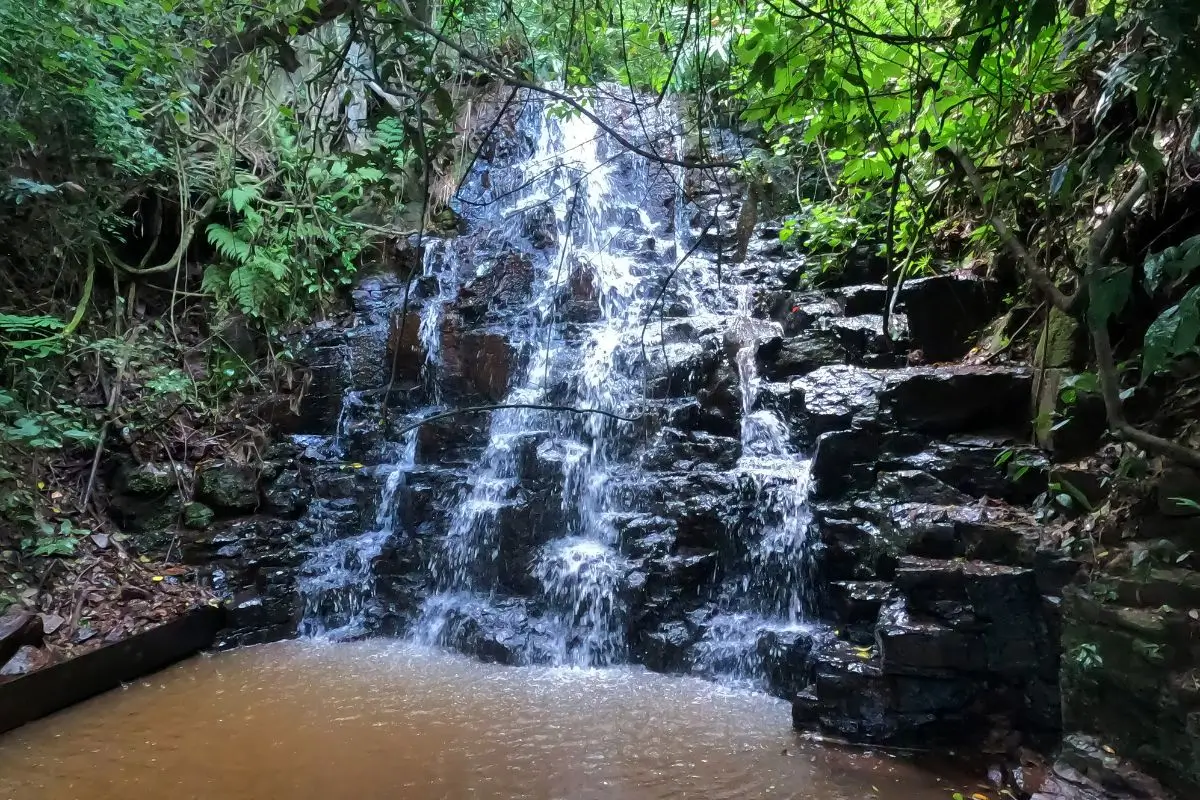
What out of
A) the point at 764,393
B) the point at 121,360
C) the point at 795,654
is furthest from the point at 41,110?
the point at 795,654

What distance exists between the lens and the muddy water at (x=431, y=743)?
10.6 feet

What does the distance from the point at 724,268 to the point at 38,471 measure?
6.56m

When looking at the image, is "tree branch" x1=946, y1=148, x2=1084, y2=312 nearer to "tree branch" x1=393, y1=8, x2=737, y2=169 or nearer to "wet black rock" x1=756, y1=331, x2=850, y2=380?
"tree branch" x1=393, y1=8, x2=737, y2=169

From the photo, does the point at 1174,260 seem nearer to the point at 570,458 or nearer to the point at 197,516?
the point at 570,458

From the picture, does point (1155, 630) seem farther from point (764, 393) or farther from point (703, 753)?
point (764, 393)

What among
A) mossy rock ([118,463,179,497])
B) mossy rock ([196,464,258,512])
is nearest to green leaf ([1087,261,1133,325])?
mossy rock ([196,464,258,512])

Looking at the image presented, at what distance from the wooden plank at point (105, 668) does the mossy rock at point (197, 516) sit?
2.73 ft

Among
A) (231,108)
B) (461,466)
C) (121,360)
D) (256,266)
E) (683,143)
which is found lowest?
(461,466)

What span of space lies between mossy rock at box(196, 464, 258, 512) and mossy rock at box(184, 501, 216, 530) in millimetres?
104

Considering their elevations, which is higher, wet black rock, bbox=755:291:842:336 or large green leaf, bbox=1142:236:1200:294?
wet black rock, bbox=755:291:842:336

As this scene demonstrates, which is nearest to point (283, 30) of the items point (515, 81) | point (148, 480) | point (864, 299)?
point (515, 81)

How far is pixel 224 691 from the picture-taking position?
4.36 metres

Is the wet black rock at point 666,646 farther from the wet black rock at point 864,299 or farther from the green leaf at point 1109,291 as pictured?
the green leaf at point 1109,291

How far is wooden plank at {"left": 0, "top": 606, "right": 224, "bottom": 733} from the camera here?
387 centimetres
